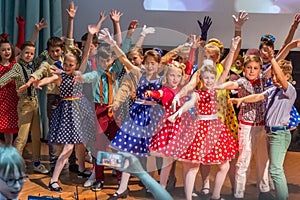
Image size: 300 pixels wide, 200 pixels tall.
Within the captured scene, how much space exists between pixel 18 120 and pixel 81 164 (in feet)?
1.62

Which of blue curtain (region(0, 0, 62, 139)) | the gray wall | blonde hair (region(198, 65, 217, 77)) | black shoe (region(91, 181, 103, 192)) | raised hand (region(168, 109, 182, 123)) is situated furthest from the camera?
blue curtain (region(0, 0, 62, 139))

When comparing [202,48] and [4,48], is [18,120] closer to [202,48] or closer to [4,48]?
[4,48]

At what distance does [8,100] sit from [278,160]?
176 centimetres

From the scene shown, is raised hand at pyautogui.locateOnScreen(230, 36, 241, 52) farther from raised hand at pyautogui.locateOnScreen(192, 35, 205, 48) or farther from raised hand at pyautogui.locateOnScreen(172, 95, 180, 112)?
raised hand at pyautogui.locateOnScreen(172, 95, 180, 112)

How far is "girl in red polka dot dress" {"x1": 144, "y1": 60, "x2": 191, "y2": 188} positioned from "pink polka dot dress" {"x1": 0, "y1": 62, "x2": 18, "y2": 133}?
108 centimetres

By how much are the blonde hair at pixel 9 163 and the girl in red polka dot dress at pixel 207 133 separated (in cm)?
121

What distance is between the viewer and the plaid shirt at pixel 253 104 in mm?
3191

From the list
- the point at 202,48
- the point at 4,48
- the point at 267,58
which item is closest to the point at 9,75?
the point at 4,48

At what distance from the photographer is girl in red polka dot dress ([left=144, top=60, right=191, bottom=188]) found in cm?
306

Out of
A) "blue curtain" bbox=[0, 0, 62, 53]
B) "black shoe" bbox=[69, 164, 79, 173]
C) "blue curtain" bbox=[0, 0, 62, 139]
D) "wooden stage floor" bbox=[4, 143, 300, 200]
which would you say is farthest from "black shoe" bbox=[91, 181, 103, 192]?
"blue curtain" bbox=[0, 0, 62, 53]

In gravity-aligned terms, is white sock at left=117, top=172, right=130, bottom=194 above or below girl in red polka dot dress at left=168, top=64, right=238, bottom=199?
below

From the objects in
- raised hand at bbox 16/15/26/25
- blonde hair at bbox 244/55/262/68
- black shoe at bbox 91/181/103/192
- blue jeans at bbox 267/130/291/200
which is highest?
raised hand at bbox 16/15/26/25

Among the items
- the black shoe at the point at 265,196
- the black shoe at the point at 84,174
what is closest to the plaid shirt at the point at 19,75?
the black shoe at the point at 84,174

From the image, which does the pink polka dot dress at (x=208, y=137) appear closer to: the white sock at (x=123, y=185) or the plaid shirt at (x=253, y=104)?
the plaid shirt at (x=253, y=104)
